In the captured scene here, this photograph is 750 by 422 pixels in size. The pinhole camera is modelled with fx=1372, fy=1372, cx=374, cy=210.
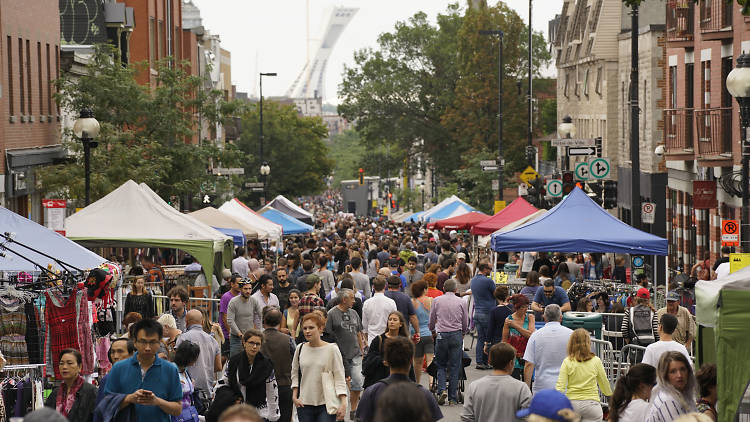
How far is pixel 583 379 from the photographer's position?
12016 millimetres

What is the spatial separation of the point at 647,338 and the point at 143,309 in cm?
700

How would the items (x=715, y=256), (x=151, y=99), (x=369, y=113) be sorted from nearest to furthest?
(x=715, y=256)
(x=151, y=99)
(x=369, y=113)

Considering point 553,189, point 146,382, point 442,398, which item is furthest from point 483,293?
point 553,189

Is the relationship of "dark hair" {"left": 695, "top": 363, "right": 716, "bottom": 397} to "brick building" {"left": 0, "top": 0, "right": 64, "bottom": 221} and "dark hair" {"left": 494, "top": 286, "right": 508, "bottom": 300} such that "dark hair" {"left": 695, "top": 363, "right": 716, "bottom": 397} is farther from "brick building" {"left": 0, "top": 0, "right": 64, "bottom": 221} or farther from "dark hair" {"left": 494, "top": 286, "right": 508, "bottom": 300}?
"brick building" {"left": 0, "top": 0, "right": 64, "bottom": 221}

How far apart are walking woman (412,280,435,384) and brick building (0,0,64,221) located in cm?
1655

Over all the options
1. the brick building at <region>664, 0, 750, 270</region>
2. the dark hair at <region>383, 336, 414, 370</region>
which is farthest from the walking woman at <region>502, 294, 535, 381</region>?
the brick building at <region>664, 0, 750, 270</region>

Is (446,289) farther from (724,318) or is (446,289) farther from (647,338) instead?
(724,318)

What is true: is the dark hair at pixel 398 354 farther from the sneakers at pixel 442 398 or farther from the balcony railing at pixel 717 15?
the balcony railing at pixel 717 15

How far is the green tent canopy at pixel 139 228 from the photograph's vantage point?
Answer: 24859 millimetres

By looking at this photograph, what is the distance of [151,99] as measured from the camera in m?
39.2

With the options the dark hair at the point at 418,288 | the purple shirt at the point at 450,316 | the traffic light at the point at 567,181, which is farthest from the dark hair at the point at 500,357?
the traffic light at the point at 567,181

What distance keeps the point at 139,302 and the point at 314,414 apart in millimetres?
7127

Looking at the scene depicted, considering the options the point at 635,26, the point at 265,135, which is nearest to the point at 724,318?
the point at 635,26

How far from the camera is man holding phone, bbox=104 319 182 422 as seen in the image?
10156mm
